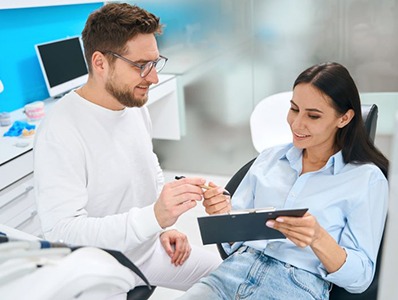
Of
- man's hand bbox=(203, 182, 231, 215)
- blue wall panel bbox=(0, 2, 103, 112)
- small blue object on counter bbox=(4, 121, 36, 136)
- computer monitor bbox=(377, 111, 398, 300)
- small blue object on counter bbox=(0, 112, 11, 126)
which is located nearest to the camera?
computer monitor bbox=(377, 111, 398, 300)

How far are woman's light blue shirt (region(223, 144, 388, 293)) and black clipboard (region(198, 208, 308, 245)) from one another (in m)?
0.15

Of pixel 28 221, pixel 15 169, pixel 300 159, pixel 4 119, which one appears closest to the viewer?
pixel 300 159

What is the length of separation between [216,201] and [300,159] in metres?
0.34

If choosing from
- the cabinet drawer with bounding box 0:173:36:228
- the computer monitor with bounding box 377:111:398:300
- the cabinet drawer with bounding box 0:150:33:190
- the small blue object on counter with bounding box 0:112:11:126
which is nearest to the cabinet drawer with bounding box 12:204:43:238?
the cabinet drawer with bounding box 0:173:36:228

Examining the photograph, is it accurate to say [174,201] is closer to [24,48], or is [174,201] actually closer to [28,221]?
[28,221]

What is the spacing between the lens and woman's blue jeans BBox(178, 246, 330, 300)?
1297 mm

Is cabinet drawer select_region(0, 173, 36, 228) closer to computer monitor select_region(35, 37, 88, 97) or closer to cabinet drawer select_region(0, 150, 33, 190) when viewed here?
cabinet drawer select_region(0, 150, 33, 190)

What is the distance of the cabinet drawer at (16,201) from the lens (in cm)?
203

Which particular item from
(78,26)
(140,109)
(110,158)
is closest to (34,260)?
(110,158)

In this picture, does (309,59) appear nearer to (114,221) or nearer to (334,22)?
(334,22)

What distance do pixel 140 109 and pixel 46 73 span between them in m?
1.36

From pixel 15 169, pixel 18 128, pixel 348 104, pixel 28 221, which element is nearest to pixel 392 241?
pixel 348 104

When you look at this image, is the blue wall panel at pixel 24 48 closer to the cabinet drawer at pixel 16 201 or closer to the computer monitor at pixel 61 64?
the computer monitor at pixel 61 64

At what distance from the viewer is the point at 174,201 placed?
1241 mm
